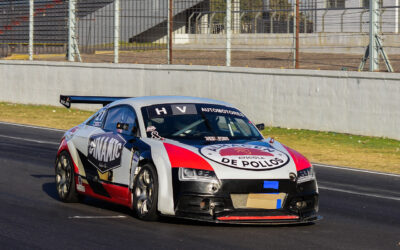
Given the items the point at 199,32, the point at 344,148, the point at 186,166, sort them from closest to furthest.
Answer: the point at 186,166 → the point at 344,148 → the point at 199,32

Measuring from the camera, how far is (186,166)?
8.45 meters

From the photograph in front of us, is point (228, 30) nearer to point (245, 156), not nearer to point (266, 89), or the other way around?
point (266, 89)

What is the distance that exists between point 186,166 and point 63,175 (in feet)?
8.72

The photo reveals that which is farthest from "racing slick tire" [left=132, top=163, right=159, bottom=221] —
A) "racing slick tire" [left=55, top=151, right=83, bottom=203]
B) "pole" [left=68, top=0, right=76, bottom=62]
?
"pole" [left=68, top=0, right=76, bottom=62]

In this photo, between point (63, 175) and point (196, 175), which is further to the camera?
point (63, 175)

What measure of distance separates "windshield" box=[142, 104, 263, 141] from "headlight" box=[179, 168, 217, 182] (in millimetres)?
926

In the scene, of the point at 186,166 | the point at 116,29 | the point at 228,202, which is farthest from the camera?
the point at 116,29

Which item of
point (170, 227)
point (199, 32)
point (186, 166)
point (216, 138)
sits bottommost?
point (170, 227)

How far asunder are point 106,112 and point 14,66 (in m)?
19.6

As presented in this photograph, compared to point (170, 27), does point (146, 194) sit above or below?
below

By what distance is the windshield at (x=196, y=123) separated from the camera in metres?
9.45

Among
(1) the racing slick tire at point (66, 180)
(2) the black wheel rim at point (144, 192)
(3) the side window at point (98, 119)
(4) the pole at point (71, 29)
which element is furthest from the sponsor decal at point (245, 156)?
(4) the pole at point (71, 29)

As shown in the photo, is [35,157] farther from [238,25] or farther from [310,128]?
[238,25]

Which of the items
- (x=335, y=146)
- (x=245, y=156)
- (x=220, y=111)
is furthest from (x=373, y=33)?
(x=245, y=156)
